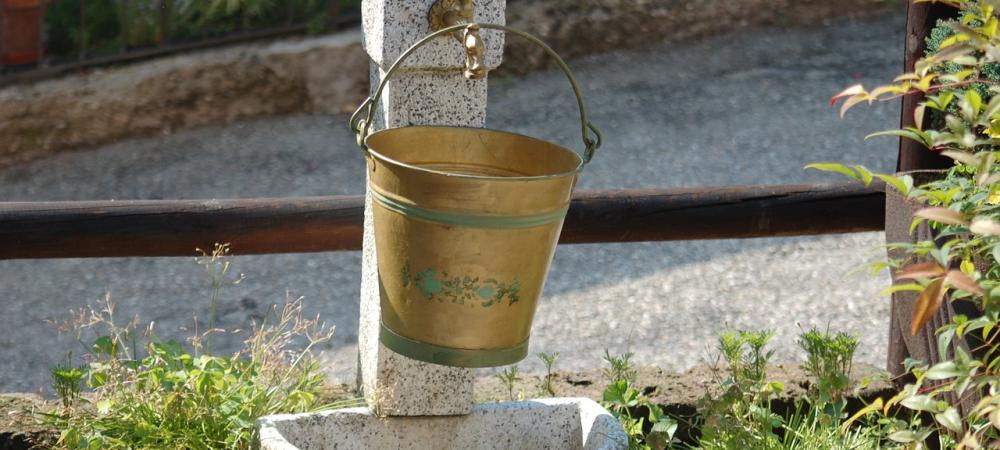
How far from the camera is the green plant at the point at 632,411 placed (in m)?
2.60

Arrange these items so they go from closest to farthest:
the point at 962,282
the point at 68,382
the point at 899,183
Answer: the point at 962,282, the point at 899,183, the point at 68,382

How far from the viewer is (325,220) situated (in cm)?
295

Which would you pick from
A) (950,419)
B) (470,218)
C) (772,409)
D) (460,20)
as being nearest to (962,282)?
(950,419)

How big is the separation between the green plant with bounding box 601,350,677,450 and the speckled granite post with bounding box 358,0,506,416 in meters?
0.36

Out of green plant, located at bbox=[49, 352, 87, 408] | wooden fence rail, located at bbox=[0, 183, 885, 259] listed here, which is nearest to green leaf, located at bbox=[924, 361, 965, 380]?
wooden fence rail, located at bbox=[0, 183, 885, 259]

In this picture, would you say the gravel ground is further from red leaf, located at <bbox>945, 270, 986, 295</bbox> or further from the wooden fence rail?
red leaf, located at <bbox>945, 270, 986, 295</bbox>

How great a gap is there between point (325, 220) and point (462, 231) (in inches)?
41.2

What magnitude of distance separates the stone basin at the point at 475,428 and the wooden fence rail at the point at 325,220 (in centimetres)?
60

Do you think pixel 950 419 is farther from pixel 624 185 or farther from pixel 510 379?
pixel 624 185

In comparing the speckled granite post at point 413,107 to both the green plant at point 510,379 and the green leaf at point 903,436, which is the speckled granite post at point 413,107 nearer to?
the green plant at point 510,379

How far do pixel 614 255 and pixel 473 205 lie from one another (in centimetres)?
320

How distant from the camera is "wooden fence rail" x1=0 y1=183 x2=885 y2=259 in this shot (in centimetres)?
282

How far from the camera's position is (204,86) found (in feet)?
19.9

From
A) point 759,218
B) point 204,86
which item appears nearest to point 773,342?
point 759,218
